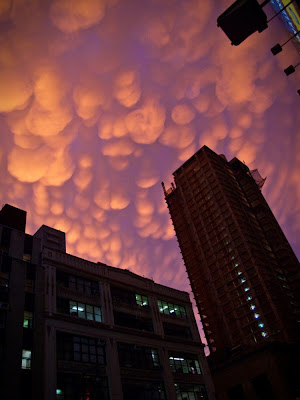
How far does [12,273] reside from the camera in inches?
1318

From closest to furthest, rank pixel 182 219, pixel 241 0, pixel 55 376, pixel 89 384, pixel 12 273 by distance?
pixel 241 0 → pixel 55 376 → pixel 89 384 → pixel 12 273 → pixel 182 219

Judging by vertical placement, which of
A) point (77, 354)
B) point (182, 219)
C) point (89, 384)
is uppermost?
point (182, 219)

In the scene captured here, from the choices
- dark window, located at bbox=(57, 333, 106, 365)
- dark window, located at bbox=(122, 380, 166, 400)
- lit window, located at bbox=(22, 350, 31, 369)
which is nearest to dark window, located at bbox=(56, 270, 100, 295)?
dark window, located at bbox=(57, 333, 106, 365)

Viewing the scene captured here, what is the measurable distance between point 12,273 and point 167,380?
22.5m

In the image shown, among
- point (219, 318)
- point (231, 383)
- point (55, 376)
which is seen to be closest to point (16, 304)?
point (55, 376)

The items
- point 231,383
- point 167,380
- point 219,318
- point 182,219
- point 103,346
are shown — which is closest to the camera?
point 103,346

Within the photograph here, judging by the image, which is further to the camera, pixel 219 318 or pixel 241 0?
pixel 219 318

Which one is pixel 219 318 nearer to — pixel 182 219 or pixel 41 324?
pixel 182 219

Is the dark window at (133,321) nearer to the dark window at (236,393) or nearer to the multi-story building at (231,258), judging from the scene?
the dark window at (236,393)

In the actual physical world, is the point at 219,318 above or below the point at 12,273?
above

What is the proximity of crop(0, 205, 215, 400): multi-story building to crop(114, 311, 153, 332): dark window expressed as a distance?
0.42 feet

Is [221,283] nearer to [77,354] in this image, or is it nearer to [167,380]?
[167,380]

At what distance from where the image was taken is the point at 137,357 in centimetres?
3866

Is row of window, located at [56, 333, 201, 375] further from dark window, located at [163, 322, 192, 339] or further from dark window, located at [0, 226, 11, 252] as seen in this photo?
dark window, located at [0, 226, 11, 252]
